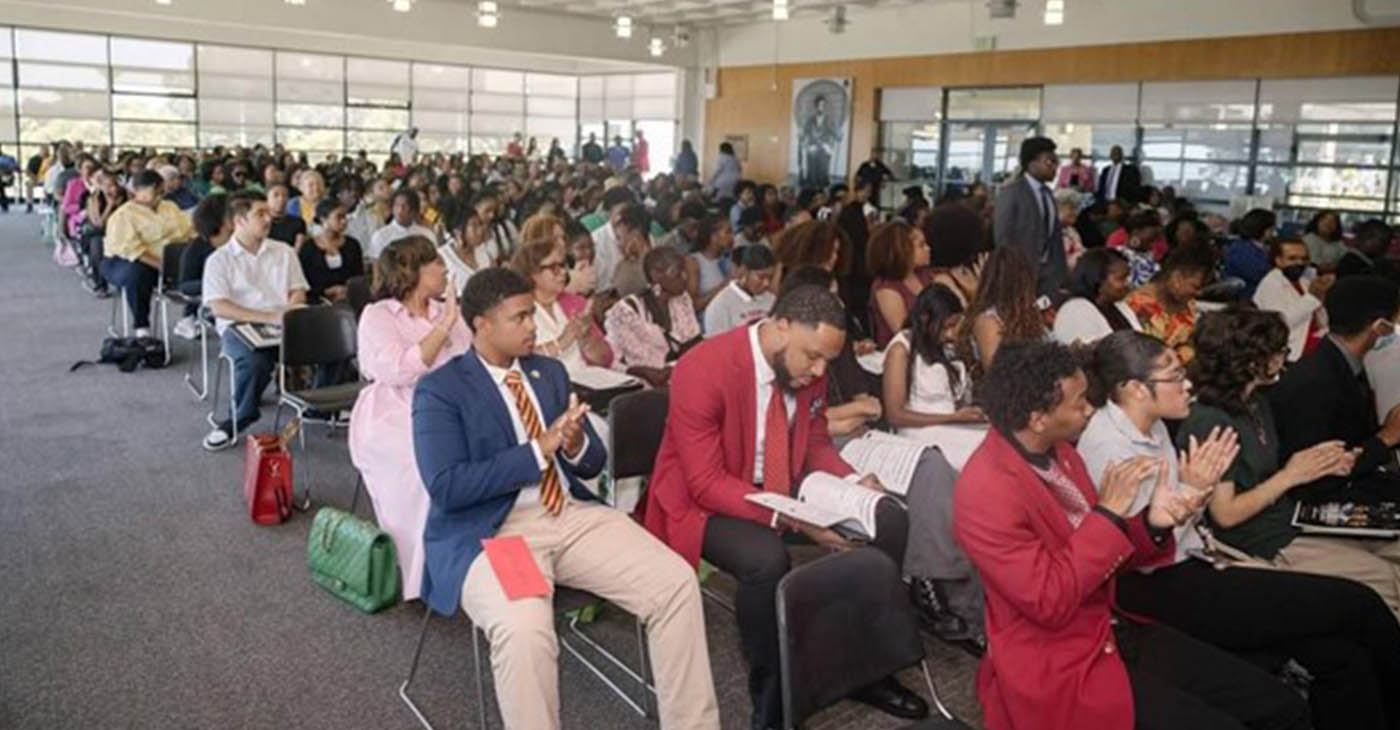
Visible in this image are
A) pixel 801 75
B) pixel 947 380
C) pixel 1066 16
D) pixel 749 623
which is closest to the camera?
pixel 749 623

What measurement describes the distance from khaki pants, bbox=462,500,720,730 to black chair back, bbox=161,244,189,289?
568 cm

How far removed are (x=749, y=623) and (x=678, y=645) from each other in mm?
317

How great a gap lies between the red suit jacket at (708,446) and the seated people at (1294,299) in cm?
397

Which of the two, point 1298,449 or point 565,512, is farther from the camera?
point 1298,449

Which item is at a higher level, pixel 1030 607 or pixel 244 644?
pixel 1030 607

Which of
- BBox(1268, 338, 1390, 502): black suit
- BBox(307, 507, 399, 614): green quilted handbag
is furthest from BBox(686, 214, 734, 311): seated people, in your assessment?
BBox(1268, 338, 1390, 502): black suit

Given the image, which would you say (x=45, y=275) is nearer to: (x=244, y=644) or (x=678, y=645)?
(x=244, y=644)

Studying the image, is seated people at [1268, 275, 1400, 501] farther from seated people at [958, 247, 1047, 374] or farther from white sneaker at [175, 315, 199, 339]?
white sneaker at [175, 315, 199, 339]

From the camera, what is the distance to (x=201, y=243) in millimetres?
7254

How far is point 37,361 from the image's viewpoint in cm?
751

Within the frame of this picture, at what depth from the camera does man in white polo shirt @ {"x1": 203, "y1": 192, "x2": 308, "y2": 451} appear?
567 cm

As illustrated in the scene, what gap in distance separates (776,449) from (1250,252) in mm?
6451

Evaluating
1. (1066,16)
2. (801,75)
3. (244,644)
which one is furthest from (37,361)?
(801,75)

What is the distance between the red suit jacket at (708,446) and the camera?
3.10 m
